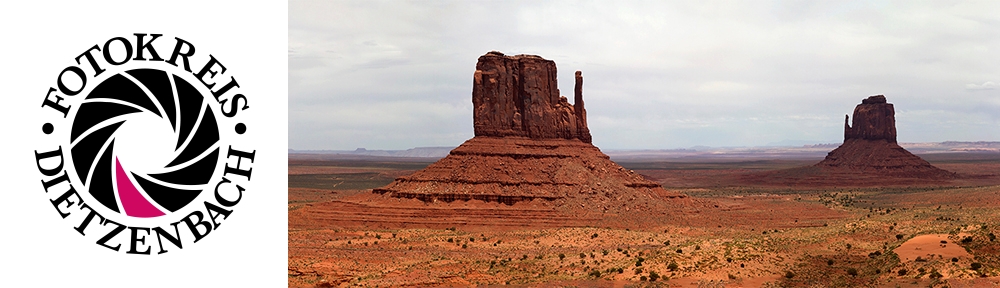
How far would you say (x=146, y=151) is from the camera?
16484mm

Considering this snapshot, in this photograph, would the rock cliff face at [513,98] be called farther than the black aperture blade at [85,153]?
Yes

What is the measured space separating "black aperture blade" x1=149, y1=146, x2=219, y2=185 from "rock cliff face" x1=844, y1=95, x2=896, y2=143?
506ft

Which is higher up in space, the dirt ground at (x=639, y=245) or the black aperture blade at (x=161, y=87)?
the black aperture blade at (x=161, y=87)

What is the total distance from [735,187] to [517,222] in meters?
89.6

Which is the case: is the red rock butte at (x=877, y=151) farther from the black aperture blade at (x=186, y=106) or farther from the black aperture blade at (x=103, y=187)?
the black aperture blade at (x=103, y=187)

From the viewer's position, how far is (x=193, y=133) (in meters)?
16.5

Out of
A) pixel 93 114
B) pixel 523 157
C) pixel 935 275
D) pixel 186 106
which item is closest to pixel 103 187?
pixel 93 114

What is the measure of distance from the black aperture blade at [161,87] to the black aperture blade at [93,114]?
564mm

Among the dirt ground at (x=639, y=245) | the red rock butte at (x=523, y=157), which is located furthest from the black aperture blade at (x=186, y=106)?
the red rock butte at (x=523, y=157)

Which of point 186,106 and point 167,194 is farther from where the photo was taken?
point 186,106

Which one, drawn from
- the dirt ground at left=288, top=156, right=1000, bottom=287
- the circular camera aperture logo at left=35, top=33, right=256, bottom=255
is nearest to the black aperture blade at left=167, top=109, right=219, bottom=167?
the circular camera aperture logo at left=35, top=33, right=256, bottom=255

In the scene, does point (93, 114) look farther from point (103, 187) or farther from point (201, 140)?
point (201, 140)

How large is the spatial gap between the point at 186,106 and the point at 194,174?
1.28 meters

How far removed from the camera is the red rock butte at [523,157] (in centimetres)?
7212
